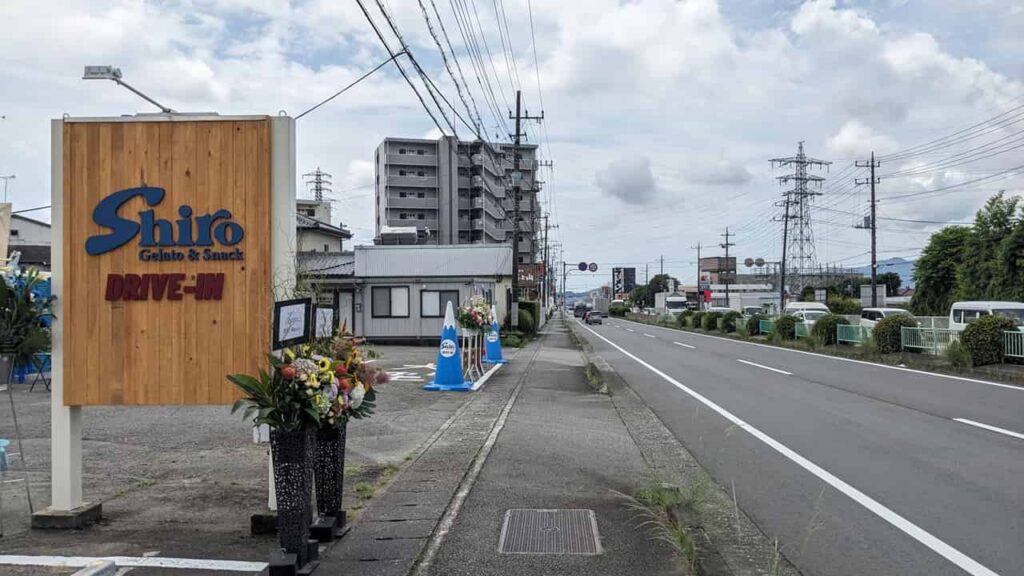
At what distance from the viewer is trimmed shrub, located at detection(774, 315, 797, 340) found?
3459 cm

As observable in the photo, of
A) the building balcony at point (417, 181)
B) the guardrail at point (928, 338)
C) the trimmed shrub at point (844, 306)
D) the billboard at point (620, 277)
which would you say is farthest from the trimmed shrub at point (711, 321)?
the billboard at point (620, 277)

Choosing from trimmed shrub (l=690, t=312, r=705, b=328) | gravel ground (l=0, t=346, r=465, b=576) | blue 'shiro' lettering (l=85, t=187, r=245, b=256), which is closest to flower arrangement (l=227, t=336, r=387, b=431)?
gravel ground (l=0, t=346, r=465, b=576)

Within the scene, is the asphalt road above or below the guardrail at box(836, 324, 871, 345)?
below

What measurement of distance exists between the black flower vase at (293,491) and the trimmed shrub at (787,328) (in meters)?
32.4

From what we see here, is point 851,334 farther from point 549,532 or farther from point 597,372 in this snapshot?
point 549,532

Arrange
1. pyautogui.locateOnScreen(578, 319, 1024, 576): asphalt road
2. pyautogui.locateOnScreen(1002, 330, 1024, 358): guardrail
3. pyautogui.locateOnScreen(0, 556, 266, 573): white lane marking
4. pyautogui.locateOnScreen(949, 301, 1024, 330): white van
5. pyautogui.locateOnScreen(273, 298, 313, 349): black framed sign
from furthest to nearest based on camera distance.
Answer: pyautogui.locateOnScreen(949, 301, 1024, 330): white van
pyautogui.locateOnScreen(1002, 330, 1024, 358): guardrail
pyautogui.locateOnScreen(578, 319, 1024, 576): asphalt road
pyautogui.locateOnScreen(273, 298, 313, 349): black framed sign
pyautogui.locateOnScreen(0, 556, 266, 573): white lane marking

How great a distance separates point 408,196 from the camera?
8431 centimetres

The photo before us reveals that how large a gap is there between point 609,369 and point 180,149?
57.8 ft

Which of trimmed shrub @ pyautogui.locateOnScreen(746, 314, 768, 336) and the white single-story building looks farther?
trimmed shrub @ pyautogui.locateOnScreen(746, 314, 768, 336)

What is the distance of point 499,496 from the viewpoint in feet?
22.3

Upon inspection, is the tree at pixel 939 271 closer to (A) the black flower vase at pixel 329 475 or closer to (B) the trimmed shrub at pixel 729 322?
(B) the trimmed shrub at pixel 729 322

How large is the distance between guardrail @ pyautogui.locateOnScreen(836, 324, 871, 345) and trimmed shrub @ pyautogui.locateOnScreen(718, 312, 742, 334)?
52.8ft

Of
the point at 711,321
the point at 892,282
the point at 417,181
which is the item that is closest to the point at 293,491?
the point at 711,321

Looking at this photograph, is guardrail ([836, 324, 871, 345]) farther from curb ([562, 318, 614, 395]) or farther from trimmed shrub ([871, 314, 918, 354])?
curb ([562, 318, 614, 395])
